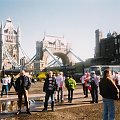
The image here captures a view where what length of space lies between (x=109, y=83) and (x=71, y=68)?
322ft

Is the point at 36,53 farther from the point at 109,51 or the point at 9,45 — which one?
the point at 109,51

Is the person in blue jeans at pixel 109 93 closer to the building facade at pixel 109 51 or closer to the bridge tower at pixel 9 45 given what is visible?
the building facade at pixel 109 51

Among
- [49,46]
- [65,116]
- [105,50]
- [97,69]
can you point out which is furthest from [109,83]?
[49,46]

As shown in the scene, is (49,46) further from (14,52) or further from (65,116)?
(65,116)

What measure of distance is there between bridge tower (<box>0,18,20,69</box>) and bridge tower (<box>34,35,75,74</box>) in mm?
12794

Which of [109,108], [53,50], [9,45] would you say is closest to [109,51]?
[53,50]

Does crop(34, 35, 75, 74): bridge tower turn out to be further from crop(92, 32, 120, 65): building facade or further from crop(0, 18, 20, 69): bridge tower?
crop(92, 32, 120, 65): building facade

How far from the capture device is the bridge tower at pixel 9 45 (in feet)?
502

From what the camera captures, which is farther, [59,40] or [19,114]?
[59,40]

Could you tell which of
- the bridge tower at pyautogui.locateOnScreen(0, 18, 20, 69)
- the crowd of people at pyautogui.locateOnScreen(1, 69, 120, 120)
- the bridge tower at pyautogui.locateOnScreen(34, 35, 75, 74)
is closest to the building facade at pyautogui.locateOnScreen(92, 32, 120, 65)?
the bridge tower at pyautogui.locateOnScreen(34, 35, 75, 74)

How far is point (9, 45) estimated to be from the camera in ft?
558

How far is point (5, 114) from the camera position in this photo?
13859 mm

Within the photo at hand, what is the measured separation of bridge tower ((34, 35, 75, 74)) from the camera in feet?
496

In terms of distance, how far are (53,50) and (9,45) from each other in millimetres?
24235
